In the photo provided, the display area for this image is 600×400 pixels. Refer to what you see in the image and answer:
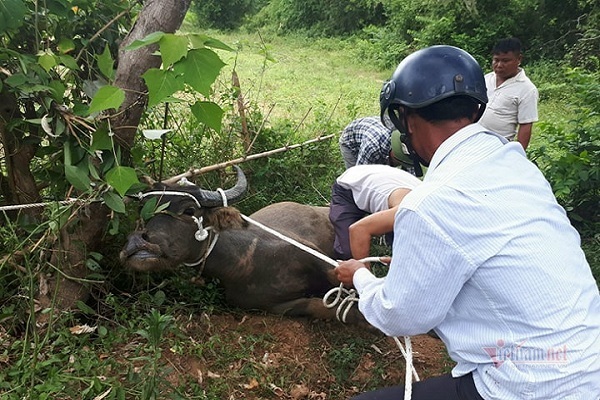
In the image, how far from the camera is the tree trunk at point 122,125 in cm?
317

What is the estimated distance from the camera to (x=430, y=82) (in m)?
2.13

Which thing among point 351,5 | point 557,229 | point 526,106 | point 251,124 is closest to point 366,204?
point 557,229

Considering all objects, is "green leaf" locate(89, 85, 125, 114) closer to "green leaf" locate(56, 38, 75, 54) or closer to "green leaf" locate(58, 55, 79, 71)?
"green leaf" locate(58, 55, 79, 71)

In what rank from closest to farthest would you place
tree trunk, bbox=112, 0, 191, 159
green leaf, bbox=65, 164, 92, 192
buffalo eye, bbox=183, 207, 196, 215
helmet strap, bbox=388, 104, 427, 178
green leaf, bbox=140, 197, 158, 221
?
helmet strap, bbox=388, 104, 427, 178 → green leaf, bbox=65, 164, 92, 192 → tree trunk, bbox=112, 0, 191, 159 → green leaf, bbox=140, 197, 158, 221 → buffalo eye, bbox=183, 207, 196, 215

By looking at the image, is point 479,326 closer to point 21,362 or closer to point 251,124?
point 21,362

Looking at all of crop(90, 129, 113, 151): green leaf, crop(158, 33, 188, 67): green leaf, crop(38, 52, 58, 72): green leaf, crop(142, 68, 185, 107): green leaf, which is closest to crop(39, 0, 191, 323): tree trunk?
crop(90, 129, 113, 151): green leaf

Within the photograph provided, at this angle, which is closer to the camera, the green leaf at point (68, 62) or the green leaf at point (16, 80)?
the green leaf at point (16, 80)

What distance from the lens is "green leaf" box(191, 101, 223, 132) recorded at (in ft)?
8.40

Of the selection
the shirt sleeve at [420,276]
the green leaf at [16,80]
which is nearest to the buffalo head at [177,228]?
the green leaf at [16,80]

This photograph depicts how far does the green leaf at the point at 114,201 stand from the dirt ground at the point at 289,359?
1024 millimetres

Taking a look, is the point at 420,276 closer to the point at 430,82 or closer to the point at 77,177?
the point at 430,82

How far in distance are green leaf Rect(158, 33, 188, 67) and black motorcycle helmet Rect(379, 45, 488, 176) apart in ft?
2.58

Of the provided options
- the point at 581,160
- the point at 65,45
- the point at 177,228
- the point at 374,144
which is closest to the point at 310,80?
the point at 581,160

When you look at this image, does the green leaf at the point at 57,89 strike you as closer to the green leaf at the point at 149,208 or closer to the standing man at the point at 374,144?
the green leaf at the point at 149,208
